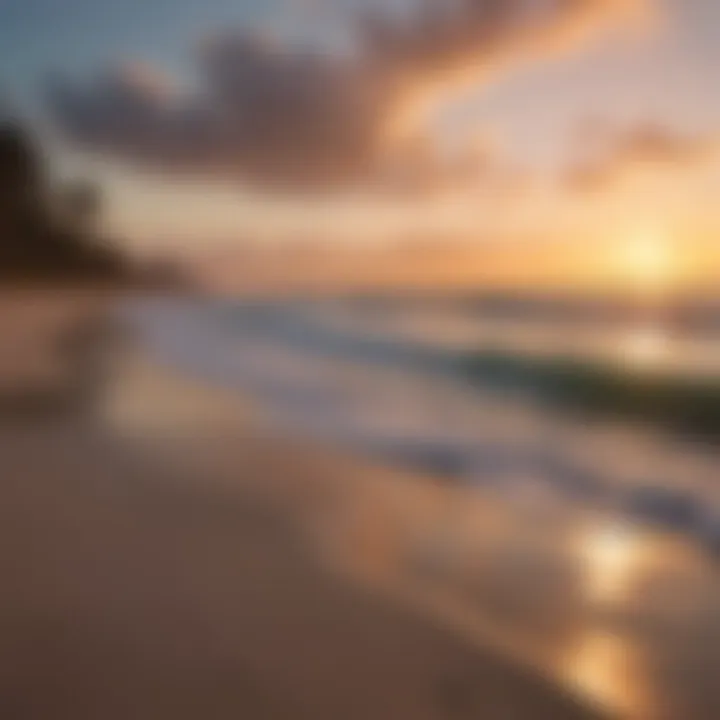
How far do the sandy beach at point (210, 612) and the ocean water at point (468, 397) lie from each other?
1.66ft

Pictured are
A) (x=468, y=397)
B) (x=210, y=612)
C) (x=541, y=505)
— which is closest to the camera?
(x=210, y=612)

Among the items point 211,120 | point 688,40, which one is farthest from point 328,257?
point 688,40

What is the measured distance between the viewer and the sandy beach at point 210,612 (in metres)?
0.96

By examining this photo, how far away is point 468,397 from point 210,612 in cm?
255

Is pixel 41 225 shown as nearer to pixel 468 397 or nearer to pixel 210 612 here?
pixel 468 397

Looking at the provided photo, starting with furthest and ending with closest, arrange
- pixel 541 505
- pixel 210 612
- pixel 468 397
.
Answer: pixel 468 397 → pixel 541 505 → pixel 210 612

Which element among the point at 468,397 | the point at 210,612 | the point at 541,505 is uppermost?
the point at 468,397

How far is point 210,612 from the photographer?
1172 millimetres

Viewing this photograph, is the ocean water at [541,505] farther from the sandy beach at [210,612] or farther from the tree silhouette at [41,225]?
the tree silhouette at [41,225]

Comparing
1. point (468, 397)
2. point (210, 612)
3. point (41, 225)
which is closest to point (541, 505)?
point (210, 612)

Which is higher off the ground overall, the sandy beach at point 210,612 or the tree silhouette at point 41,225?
the tree silhouette at point 41,225

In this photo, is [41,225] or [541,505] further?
[41,225]

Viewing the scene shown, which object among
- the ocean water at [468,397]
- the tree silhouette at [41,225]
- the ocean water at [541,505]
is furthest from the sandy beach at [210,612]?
the tree silhouette at [41,225]

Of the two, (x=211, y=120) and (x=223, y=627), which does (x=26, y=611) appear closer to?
(x=223, y=627)
